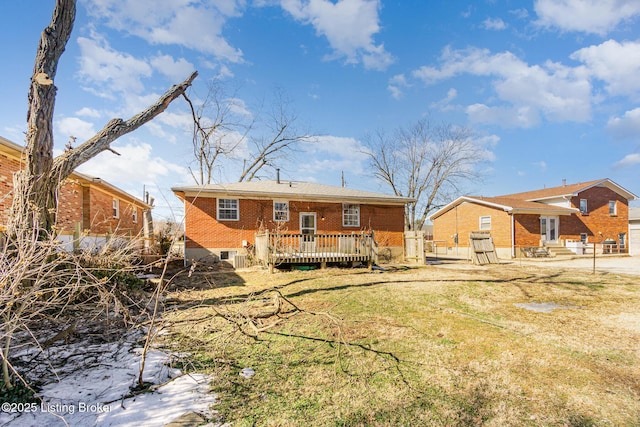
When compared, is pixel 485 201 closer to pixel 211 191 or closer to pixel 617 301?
pixel 617 301

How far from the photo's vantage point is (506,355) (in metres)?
3.81

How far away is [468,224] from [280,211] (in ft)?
50.4

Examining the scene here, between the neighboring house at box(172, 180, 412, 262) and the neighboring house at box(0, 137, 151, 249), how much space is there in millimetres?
2761

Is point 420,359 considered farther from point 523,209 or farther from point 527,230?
point 527,230

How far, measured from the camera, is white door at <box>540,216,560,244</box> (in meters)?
20.4

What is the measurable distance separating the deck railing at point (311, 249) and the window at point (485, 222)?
13.2m

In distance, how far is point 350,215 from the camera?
1623cm

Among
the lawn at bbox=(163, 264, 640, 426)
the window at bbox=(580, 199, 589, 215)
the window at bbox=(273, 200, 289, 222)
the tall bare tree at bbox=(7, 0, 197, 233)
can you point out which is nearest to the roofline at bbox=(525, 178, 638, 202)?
the window at bbox=(580, 199, 589, 215)

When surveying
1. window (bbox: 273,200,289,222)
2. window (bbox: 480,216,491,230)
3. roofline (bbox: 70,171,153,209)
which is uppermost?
roofline (bbox: 70,171,153,209)

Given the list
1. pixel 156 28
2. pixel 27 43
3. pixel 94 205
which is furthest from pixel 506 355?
pixel 94 205

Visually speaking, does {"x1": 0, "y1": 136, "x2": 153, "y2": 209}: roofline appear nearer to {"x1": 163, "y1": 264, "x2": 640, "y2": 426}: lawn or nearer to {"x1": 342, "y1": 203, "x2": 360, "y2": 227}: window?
{"x1": 163, "y1": 264, "x2": 640, "y2": 426}: lawn

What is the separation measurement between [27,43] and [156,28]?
13.1ft

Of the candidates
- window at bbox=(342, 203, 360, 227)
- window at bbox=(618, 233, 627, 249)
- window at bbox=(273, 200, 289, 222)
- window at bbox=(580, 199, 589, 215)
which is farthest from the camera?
window at bbox=(618, 233, 627, 249)

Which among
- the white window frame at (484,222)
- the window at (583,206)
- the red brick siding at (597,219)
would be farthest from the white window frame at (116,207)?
the window at (583,206)
